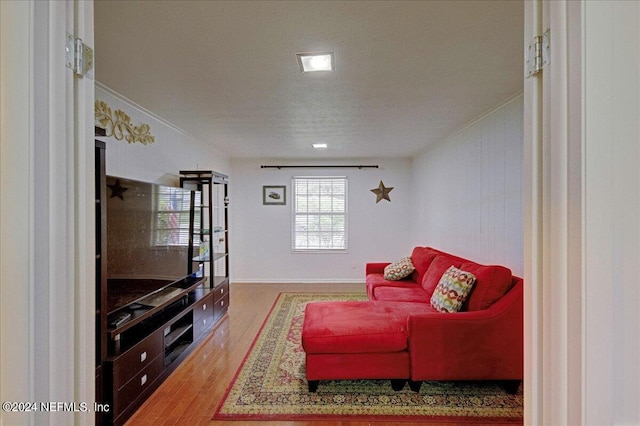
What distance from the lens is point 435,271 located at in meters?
3.73

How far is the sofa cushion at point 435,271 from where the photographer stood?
358cm

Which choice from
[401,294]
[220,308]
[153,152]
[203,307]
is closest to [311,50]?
[153,152]

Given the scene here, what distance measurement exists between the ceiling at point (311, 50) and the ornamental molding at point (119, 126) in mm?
194

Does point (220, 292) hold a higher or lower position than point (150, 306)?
lower

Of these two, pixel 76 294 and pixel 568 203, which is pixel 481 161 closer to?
pixel 568 203

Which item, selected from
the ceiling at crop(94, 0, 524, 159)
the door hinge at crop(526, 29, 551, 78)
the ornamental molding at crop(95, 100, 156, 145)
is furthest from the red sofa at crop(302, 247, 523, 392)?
the ornamental molding at crop(95, 100, 156, 145)

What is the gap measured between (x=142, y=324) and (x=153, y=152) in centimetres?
182

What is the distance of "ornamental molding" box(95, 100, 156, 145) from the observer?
2672 mm

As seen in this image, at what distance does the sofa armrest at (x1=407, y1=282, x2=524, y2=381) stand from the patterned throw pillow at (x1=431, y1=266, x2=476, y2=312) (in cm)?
35

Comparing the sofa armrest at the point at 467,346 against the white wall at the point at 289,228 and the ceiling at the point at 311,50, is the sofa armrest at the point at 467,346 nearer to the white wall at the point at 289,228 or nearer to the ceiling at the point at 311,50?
the ceiling at the point at 311,50

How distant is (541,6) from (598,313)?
A: 29.0 inches

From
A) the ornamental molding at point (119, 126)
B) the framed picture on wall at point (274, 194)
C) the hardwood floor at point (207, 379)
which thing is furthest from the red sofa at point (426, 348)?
the framed picture on wall at point (274, 194)

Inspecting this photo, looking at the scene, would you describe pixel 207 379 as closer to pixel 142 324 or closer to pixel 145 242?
pixel 142 324

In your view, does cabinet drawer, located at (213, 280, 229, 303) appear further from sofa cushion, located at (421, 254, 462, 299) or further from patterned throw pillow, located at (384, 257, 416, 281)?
sofa cushion, located at (421, 254, 462, 299)
